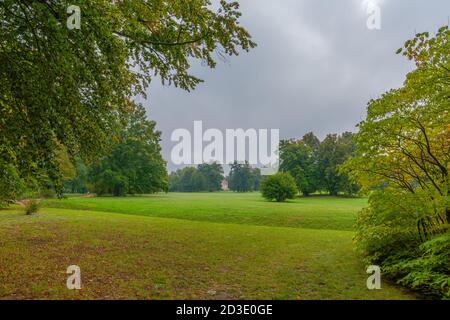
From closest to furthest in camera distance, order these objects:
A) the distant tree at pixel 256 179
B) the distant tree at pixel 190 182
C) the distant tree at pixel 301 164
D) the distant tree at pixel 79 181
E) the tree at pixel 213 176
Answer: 1. the distant tree at pixel 79 181
2. the distant tree at pixel 301 164
3. the distant tree at pixel 190 182
4. the tree at pixel 213 176
5. the distant tree at pixel 256 179

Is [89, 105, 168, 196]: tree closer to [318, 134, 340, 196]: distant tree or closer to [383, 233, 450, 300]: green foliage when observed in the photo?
[318, 134, 340, 196]: distant tree

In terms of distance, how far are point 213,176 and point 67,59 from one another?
113612 millimetres

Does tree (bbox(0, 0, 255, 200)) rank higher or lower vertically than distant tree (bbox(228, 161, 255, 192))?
higher

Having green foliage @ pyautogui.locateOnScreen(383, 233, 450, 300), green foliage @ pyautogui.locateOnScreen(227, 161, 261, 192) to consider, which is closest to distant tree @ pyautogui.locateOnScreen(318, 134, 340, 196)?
green foliage @ pyautogui.locateOnScreen(383, 233, 450, 300)

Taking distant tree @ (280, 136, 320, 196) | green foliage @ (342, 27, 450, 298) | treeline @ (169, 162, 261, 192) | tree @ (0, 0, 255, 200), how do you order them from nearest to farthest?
tree @ (0, 0, 255, 200) < green foliage @ (342, 27, 450, 298) < distant tree @ (280, 136, 320, 196) < treeline @ (169, 162, 261, 192)

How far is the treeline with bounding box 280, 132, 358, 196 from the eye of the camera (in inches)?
2309

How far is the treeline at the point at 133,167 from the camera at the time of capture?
46.2 metres

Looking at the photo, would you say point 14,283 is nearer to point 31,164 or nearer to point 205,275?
point 31,164

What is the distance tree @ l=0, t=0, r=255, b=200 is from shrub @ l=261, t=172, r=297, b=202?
32860mm

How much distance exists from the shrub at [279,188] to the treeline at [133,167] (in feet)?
69.3

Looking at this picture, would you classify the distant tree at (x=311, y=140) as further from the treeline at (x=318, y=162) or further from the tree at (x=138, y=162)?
the tree at (x=138, y=162)

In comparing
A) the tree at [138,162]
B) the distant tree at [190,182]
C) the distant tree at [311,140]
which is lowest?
the distant tree at [190,182]

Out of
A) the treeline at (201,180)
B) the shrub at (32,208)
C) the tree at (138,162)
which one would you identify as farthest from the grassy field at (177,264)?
the treeline at (201,180)
